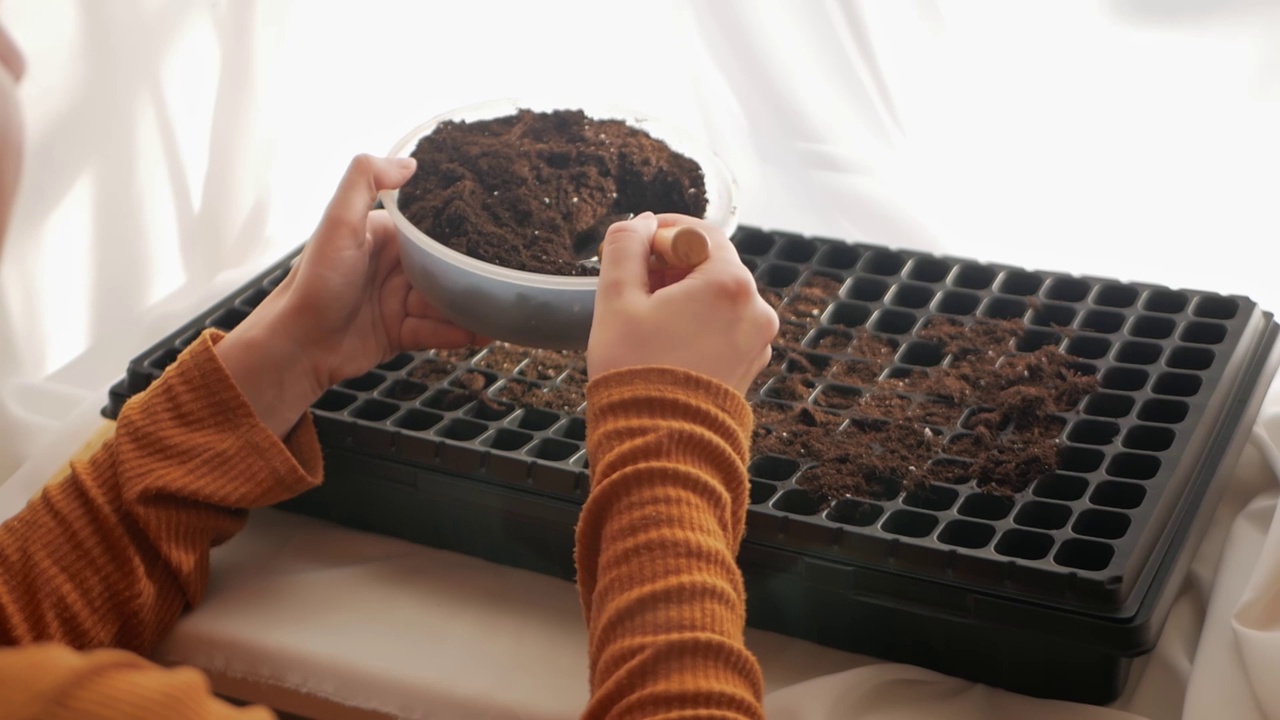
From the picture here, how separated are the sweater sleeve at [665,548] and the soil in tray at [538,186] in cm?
17

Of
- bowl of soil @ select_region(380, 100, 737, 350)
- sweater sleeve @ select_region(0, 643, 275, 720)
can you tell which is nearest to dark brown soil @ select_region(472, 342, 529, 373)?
bowl of soil @ select_region(380, 100, 737, 350)

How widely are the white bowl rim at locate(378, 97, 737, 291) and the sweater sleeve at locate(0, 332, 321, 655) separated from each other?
0.15m

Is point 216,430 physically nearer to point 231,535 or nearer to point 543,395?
point 231,535

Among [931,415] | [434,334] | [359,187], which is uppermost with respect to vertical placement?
[359,187]

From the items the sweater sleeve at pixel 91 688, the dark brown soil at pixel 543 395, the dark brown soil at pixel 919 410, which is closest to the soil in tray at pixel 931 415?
the dark brown soil at pixel 919 410

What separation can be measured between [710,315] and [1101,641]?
261 millimetres

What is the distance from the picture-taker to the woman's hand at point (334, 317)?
0.79m

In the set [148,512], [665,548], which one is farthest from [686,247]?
[148,512]

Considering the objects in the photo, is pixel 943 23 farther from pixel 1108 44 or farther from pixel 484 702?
pixel 484 702

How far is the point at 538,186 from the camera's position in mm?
801

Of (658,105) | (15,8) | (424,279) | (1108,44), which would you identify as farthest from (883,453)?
(15,8)

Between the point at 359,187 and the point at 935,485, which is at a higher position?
the point at 359,187

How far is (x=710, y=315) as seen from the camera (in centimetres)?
62

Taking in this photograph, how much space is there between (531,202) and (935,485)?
304mm
